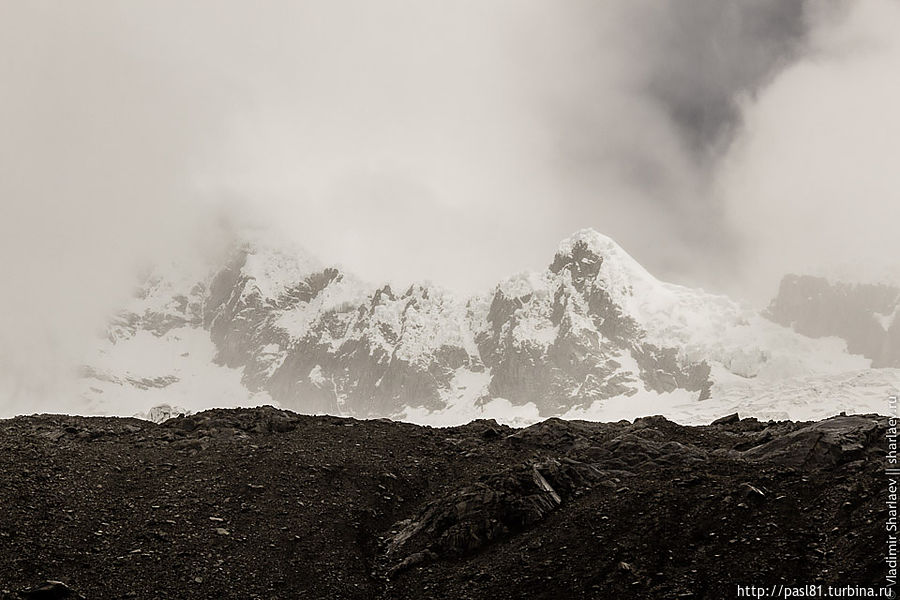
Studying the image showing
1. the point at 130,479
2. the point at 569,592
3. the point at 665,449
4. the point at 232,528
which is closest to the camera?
the point at 569,592

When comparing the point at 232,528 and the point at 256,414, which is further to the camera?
the point at 256,414

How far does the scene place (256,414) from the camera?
39.8 meters

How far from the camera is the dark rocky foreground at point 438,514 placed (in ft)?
66.9

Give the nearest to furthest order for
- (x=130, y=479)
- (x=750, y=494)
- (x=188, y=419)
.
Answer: (x=750, y=494) < (x=130, y=479) < (x=188, y=419)

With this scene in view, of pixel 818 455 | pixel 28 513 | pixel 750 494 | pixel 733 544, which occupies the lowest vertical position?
pixel 28 513

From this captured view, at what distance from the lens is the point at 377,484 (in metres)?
30.0

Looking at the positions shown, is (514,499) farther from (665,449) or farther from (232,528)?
(232,528)

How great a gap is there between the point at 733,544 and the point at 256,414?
2813 cm

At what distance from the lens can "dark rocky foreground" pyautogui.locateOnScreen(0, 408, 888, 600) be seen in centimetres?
2039

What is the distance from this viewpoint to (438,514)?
26250mm

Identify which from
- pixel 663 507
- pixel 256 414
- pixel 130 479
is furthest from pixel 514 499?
pixel 256 414

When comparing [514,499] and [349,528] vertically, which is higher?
[514,499]

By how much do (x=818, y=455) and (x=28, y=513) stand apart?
29.9m

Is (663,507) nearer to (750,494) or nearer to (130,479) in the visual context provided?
(750,494)
